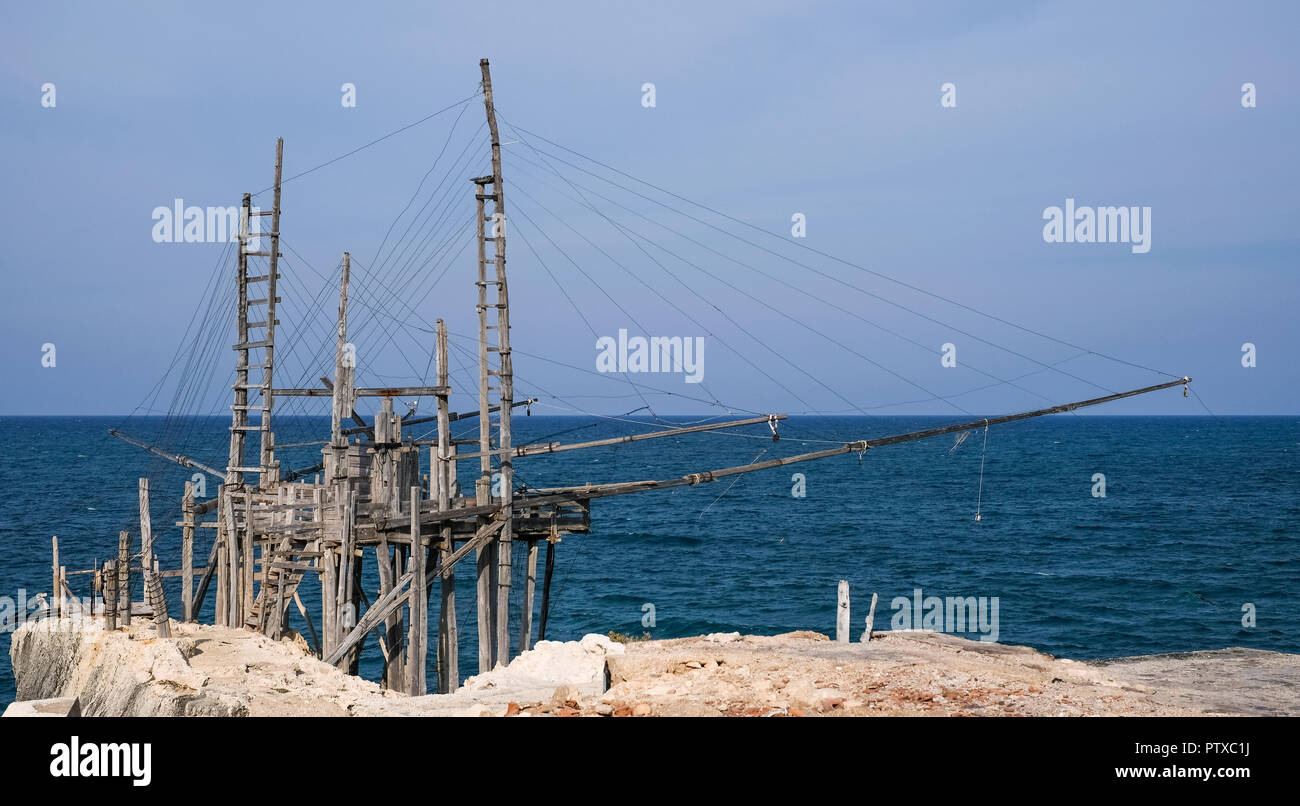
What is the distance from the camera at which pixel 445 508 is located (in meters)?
23.7

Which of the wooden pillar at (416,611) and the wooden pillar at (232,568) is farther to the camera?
the wooden pillar at (232,568)

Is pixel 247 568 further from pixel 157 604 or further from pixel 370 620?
pixel 370 620

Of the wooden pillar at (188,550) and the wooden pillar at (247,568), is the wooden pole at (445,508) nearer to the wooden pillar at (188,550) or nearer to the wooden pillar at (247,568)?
the wooden pillar at (247,568)

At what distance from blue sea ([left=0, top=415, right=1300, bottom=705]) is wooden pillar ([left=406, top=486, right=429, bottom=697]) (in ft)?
18.6

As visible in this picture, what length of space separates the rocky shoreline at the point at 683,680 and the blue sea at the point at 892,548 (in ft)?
16.6

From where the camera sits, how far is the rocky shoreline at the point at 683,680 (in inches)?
511

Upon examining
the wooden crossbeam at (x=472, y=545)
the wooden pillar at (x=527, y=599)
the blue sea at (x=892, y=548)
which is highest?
the wooden crossbeam at (x=472, y=545)

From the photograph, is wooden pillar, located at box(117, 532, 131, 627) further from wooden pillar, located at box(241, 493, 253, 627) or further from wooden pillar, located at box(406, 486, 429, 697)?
wooden pillar, located at box(406, 486, 429, 697)

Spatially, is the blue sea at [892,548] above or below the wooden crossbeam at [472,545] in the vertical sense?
below

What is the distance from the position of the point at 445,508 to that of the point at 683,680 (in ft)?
36.5

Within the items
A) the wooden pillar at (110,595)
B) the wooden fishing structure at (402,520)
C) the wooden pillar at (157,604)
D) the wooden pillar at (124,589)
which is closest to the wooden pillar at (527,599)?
the wooden fishing structure at (402,520)

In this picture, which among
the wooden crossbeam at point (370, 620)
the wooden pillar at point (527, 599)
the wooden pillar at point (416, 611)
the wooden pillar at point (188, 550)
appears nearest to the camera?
the wooden pillar at point (416, 611)

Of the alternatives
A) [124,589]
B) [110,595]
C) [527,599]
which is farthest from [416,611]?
[110,595]
